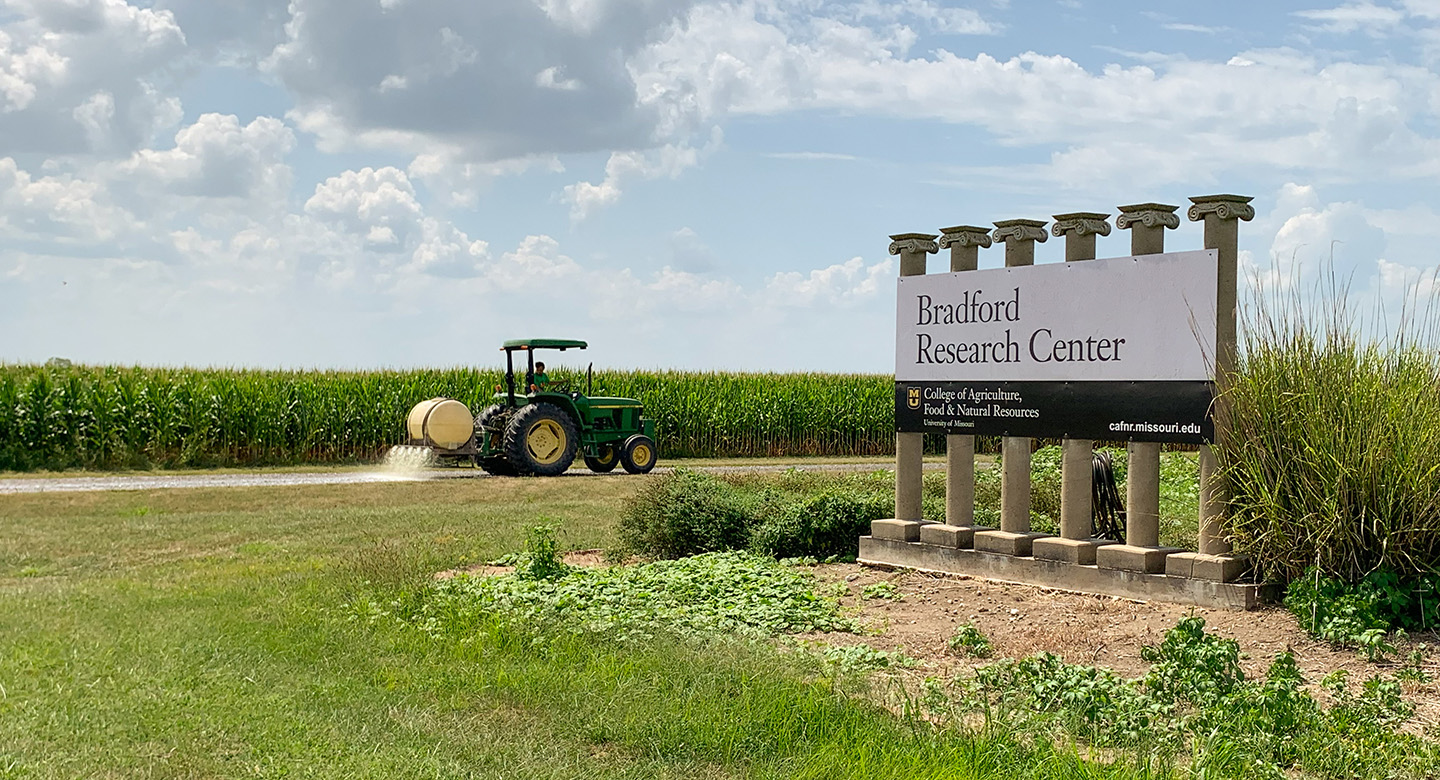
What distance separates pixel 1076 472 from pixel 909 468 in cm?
158

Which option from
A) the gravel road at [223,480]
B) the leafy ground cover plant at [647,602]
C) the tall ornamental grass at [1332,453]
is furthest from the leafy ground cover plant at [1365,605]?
the gravel road at [223,480]

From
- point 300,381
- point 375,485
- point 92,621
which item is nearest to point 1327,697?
point 92,621

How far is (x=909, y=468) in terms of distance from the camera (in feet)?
35.8

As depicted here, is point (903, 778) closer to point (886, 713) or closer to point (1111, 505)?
point (886, 713)

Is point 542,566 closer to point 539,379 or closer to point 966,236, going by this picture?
point 966,236

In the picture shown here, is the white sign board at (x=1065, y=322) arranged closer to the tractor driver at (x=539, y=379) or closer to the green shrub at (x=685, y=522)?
the green shrub at (x=685, y=522)

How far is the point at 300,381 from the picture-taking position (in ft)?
99.3

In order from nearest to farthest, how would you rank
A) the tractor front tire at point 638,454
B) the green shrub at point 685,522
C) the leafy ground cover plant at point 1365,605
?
the leafy ground cover plant at point 1365,605
the green shrub at point 685,522
the tractor front tire at point 638,454

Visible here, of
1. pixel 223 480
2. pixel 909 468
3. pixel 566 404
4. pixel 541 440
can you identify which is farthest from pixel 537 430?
pixel 909 468

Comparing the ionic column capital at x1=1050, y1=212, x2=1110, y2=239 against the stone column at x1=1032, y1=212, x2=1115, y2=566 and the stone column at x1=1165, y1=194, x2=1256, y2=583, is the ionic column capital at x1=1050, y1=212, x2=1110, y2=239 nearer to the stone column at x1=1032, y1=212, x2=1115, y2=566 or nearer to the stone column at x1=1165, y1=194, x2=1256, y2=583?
the stone column at x1=1032, y1=212, x2=1115, y2=566

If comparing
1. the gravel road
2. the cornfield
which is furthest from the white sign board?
the cornfield

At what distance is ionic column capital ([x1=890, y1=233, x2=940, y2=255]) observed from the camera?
10.9 m

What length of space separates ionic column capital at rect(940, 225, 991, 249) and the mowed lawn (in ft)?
15.4

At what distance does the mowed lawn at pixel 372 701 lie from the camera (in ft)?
17.4
